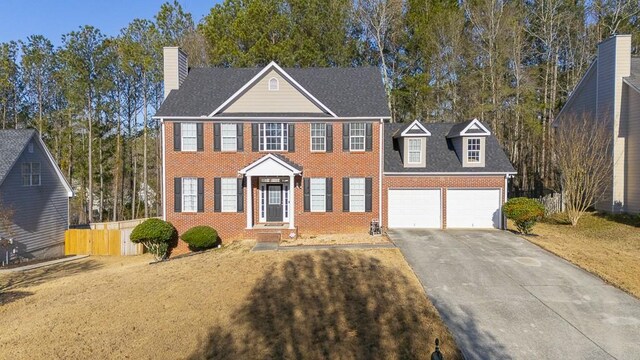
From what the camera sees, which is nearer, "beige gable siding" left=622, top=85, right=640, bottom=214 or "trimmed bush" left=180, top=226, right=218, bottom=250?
"trimmed bush" left=180, top=226, right=218, bottom=250

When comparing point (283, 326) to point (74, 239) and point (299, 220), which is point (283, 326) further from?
point (74, 239)

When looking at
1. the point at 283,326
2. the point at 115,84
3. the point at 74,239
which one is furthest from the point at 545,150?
the point at 115,84

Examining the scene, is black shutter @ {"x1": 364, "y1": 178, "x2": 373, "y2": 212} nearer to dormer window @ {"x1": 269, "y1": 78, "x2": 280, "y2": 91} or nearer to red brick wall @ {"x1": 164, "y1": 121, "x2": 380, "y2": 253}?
red brick wall @ {"x1": 164, "y1": 121, "x2": 380, "y2": 253}

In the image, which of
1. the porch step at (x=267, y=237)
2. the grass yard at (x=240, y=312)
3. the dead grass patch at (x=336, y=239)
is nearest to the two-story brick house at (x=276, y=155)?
the dead grass patch at (x=336, y=239)

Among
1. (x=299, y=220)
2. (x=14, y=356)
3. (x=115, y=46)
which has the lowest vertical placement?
(x=14, y=356)

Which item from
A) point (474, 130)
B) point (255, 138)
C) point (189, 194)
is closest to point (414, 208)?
point (474, 130)

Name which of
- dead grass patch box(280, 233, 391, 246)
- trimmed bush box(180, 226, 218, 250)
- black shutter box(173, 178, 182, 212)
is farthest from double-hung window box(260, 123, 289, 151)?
trimmed bush box(180, 226, 218, 250)
